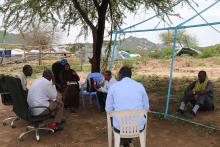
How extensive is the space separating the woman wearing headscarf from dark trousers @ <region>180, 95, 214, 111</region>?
2.64m

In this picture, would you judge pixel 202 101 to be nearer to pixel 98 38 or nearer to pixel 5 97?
pixel 98 38

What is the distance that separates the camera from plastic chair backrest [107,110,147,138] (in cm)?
492

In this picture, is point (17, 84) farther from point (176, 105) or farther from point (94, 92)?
point (176, 105)

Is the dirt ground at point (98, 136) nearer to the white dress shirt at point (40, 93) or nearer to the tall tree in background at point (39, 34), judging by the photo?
the white dress shirt at point (40, 93)

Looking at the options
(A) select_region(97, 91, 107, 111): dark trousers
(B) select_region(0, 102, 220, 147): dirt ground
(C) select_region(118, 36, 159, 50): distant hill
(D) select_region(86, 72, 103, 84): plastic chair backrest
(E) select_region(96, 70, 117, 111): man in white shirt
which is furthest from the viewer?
(C) select_region(118, 36, 159, 50): distant hill

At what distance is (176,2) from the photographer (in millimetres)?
10312

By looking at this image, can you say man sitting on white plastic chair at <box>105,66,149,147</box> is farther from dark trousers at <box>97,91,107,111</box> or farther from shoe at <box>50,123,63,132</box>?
dark trousers at <box>97,91,107,111</box>

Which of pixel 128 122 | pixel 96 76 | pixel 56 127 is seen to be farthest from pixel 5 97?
pixel 128 122

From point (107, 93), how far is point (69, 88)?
6.24 ft

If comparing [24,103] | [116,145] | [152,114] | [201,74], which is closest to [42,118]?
[24,103]

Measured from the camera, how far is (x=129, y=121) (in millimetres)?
4949

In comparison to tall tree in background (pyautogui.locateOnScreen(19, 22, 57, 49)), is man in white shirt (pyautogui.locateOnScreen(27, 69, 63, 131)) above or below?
below

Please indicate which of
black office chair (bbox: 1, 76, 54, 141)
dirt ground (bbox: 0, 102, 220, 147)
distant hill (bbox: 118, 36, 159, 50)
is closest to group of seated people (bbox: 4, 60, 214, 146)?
black office chair (bbox: 1, 76, 54, 141)

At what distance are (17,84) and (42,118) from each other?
79cm
